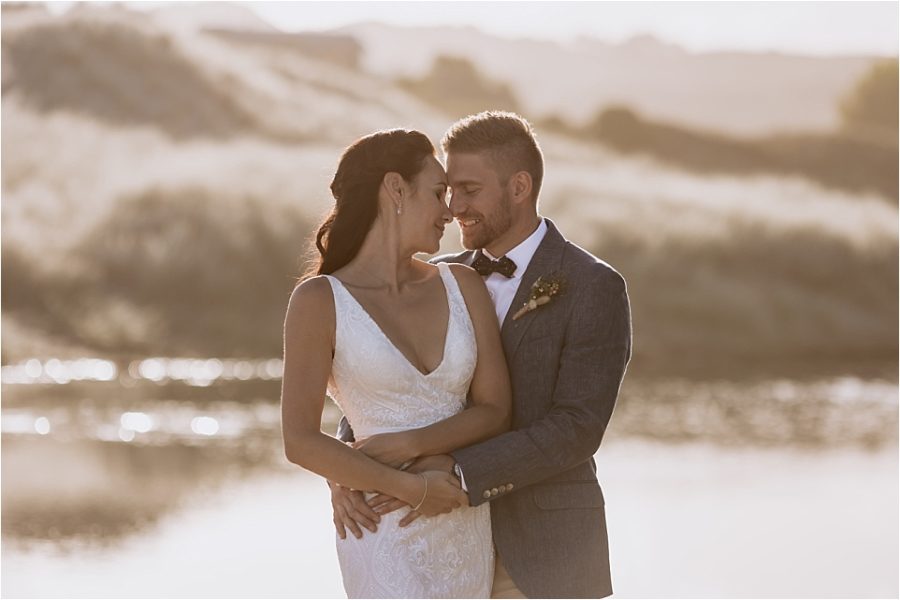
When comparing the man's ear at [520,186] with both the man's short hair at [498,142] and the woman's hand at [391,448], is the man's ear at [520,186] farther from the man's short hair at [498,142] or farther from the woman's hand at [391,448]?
the woman's hand at [391,448]

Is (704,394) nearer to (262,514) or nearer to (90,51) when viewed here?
(262,514)

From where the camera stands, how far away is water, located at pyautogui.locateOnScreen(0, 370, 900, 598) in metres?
11.7

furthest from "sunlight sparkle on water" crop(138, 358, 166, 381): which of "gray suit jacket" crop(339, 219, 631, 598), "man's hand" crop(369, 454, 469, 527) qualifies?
"man's hand" crop(369, 454, 469, 527)

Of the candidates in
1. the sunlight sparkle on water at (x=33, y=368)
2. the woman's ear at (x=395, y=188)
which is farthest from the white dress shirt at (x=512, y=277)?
the sunlight sparkle on water at (x=33, y=368)

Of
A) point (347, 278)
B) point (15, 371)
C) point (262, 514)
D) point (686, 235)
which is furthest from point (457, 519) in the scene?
point (686, 235)

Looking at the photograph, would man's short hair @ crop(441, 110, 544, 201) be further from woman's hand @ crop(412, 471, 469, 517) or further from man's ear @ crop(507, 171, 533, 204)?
woman's hand @ crop(412, 471, 469, 517)

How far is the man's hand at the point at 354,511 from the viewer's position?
4.40m

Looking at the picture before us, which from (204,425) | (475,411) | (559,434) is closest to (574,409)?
(559,434)

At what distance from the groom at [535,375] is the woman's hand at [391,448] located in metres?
0.06

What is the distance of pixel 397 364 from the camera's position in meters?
4.36

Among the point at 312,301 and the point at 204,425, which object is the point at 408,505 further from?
the point at 204,425

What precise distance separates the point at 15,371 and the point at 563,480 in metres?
23.4

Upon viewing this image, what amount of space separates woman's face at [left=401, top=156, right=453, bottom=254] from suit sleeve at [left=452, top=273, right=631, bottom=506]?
0.50 metres

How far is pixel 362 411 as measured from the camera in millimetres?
4441
